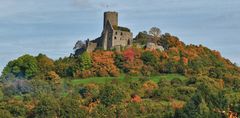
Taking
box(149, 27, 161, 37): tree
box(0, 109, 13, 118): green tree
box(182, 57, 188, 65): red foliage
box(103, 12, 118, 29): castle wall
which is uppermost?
box(103, 12, 118, 29): castle wall

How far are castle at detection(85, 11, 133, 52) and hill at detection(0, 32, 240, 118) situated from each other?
1.26m

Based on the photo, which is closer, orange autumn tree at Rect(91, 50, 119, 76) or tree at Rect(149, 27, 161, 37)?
orange autumn tree at Rect(91, 50, 119, 76)

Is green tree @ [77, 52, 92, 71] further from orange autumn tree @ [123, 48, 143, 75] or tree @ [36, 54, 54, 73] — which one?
orange autumn tree @ [123, 48, 143, 75]

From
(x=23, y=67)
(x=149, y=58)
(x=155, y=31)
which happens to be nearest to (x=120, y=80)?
(x=149, y=58)

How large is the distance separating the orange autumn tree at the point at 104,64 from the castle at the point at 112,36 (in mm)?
1884

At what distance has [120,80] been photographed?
249ft

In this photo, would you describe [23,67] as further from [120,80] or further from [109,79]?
[120,80]

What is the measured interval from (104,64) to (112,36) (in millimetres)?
4058

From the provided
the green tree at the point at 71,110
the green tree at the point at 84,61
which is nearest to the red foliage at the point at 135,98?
the green tree at the point at 71,110

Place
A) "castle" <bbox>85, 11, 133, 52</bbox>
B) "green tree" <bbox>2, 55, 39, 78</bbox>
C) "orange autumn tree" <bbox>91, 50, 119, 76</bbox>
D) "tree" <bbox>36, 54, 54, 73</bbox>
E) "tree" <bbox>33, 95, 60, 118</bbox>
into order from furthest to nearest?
"castle" <bbox>85, 11, 133, 52</bbox>
"tree" <bbox>36, 54, 54, 73</bbox>
"green tree" <bbox>2, 55, 39, 78</bbox>
"orange autumn tree" <bbox>91, 50, 119, 76</bbox>
"tree" <bbox>33, 95, 60, 118</bbox>

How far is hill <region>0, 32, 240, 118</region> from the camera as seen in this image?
63719 mm

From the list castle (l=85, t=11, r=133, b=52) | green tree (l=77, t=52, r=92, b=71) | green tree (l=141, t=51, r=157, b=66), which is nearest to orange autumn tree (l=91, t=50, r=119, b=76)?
green tree (l=77, t=52, r=92, b=71)

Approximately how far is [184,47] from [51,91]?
1845 cm

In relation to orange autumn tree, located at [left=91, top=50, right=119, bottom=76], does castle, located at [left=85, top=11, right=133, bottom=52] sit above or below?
above
